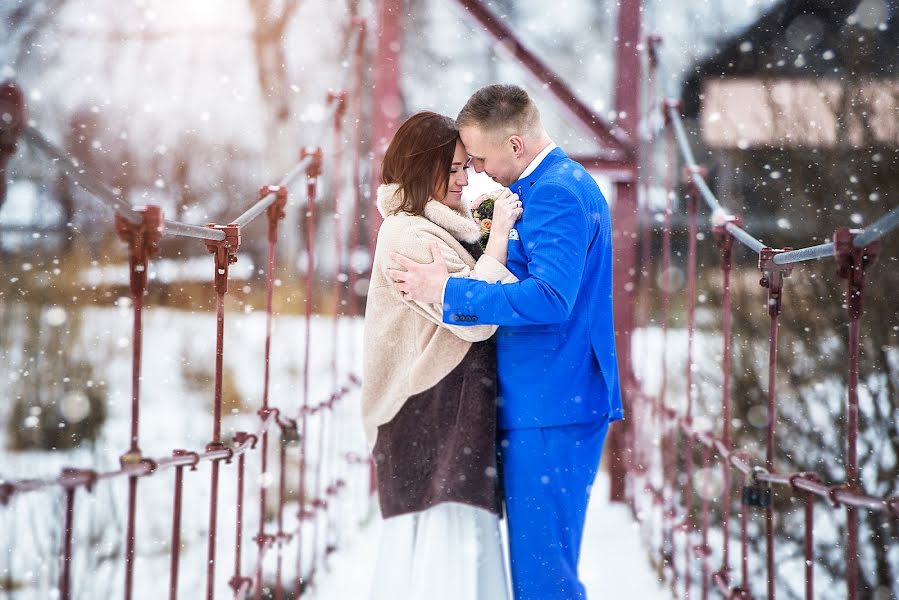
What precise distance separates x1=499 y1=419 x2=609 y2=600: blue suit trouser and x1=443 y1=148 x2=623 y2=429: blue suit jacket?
1.5 inches

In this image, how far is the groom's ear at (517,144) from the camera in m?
1.65

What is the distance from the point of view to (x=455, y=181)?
170 cm

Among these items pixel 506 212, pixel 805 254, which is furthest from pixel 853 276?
pixel 506 212

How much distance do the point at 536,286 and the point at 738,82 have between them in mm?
5993

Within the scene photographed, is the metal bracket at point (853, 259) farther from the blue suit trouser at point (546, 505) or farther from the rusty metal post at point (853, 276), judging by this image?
the blue suit trouser at point (546, 505)

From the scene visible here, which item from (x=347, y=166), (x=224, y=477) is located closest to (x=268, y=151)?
(x=347, y=166)

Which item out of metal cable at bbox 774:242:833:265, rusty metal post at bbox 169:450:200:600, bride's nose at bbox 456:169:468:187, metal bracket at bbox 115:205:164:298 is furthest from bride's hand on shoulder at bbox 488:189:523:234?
rusty metal post at bbox 169:450:200:600

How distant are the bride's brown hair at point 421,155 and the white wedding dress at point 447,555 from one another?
0.59m

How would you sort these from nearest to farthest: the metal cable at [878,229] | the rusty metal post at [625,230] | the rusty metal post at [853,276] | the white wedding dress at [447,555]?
1. the metal cable at [878,229]
2. the rusty metal post at [853,276]
3. the white wedding dress at [447,555]
4. the rusty metal post at [625,230]

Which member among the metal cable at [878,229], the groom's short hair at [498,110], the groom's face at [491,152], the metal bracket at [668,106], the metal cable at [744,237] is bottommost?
the metal cable at [878,229]

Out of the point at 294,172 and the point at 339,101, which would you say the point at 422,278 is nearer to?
the point at 294,172

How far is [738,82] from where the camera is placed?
6812 millimetres

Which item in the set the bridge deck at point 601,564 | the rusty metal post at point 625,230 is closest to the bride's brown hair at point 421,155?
the bridge deck at point 601,564

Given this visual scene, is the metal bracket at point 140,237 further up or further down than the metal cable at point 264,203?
further down
